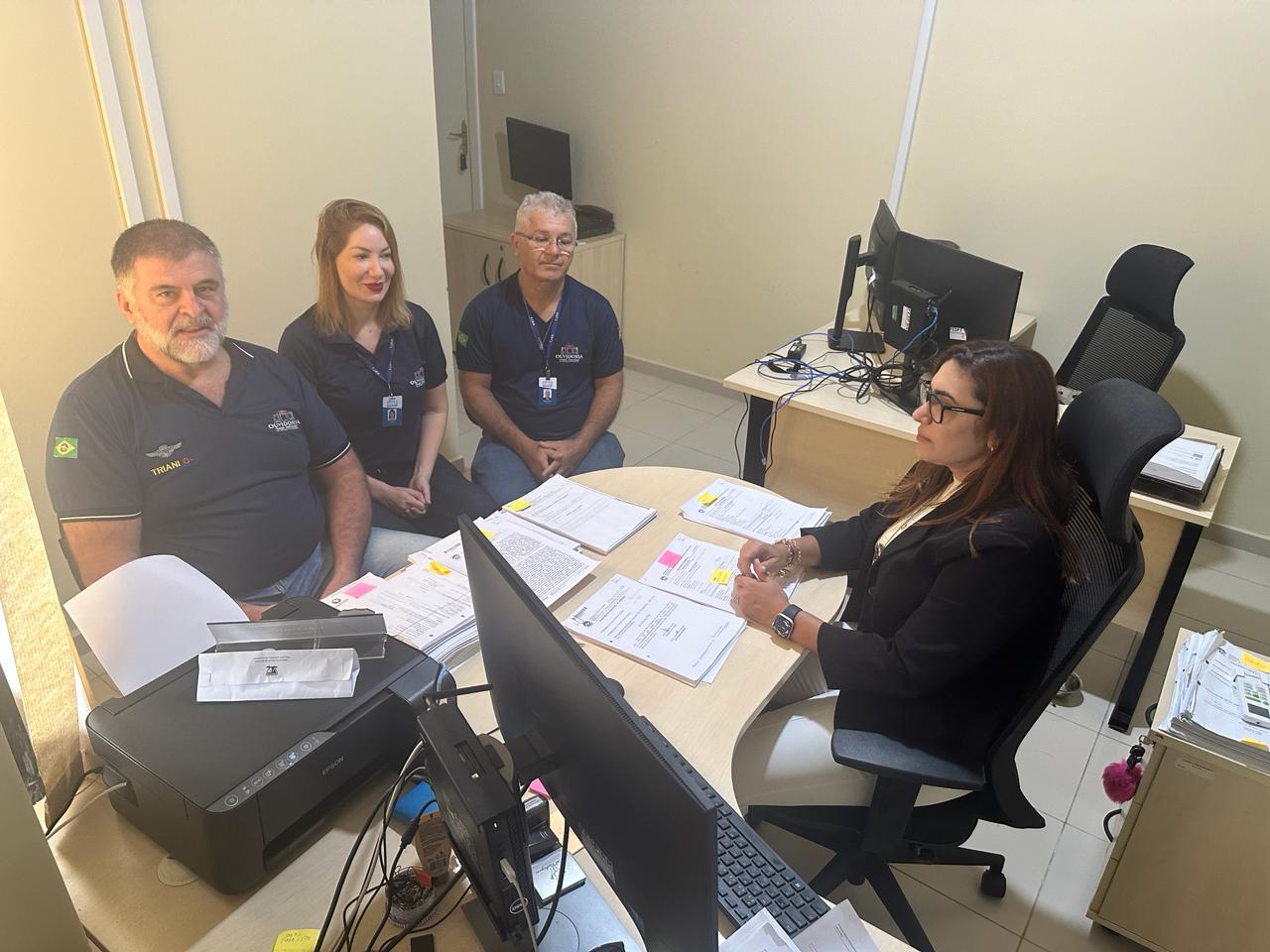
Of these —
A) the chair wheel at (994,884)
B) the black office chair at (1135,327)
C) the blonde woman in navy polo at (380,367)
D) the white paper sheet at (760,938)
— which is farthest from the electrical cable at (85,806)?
the black office chair at (1135,327)

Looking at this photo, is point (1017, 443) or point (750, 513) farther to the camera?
point (750, 513)

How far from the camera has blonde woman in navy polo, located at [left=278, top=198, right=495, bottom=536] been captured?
2.20m

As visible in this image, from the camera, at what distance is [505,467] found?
8.98 feet

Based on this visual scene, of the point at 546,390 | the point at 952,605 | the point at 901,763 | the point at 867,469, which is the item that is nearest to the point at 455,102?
the point at 546,390

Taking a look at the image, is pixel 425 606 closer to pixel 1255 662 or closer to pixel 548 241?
pixel 548 241

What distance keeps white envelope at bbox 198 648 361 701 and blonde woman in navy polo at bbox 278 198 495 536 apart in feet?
3.64

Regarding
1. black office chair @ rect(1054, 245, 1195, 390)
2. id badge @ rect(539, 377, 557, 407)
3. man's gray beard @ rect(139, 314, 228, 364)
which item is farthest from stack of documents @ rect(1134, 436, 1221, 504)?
man's gray beard @ rect(139, 314, 228, 364)

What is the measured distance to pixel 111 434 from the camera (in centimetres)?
169

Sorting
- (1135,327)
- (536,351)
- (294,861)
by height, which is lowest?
(294,861)

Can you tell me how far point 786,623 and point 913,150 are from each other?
2.78 meters

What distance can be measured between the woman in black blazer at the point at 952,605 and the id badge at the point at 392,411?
1.23m

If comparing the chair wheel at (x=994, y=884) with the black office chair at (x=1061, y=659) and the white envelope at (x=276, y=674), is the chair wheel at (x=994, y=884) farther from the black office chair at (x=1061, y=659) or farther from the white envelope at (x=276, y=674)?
the white envelope at (x=276, y=674)

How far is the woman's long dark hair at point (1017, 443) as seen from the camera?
1.43m

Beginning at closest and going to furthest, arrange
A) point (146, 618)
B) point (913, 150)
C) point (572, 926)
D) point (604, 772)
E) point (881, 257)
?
point (604, 772)
point (572, 926)
point (146, 618)
point (881, 257)
point (913, 150)
